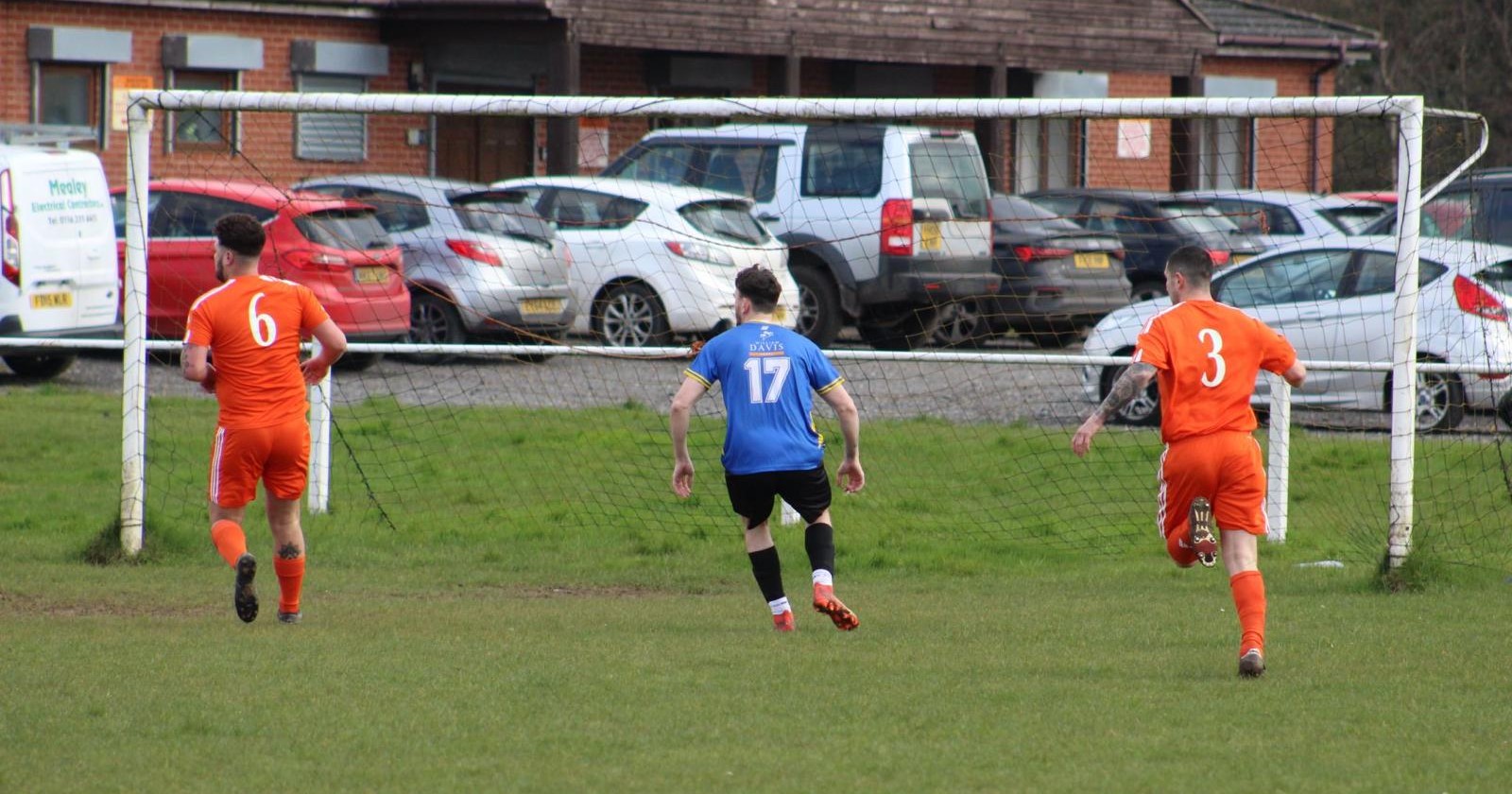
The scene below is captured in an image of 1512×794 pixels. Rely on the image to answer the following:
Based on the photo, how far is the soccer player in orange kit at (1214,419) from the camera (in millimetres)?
7262

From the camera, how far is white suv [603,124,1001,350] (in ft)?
54.6

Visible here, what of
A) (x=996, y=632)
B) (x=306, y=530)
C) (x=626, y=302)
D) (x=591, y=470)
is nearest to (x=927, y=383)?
(x=626, y=302)

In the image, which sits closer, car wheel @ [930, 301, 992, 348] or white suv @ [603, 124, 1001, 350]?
car wheel @ [930, 301, 992, 348]

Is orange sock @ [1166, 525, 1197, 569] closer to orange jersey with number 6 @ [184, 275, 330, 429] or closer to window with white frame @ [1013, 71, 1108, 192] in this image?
orange jersey with number 6 @ [184, 275, 330, 429]

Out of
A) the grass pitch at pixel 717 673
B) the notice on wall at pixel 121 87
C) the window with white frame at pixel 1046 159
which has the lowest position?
the grass pitch at pixel 717 673

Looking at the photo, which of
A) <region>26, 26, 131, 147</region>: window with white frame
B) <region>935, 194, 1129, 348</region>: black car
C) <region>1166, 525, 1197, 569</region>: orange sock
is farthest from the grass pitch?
<region>26, 26, 131, 147</region>: window with white frame

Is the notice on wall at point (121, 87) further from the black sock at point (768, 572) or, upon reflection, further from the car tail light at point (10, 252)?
the black sock at point (768, 572)

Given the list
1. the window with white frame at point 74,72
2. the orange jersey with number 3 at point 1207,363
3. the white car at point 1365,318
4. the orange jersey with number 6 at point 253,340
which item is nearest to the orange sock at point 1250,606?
the orange jersey with number 3 at point 1207,363

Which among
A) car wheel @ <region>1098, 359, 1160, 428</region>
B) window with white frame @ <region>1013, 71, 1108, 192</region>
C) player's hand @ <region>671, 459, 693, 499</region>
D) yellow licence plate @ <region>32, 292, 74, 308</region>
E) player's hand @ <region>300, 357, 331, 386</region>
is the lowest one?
car wheel @ <region>1098, 359, 1160, 428</region>

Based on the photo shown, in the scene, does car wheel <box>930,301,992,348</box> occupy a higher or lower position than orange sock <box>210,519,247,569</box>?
higher

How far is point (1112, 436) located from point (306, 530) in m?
5.57

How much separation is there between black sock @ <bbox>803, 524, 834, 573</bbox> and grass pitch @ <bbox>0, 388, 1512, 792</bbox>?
0.32 meters

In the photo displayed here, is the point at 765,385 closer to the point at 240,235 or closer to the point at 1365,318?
the point at 240,235

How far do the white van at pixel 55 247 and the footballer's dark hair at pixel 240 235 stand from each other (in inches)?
322
